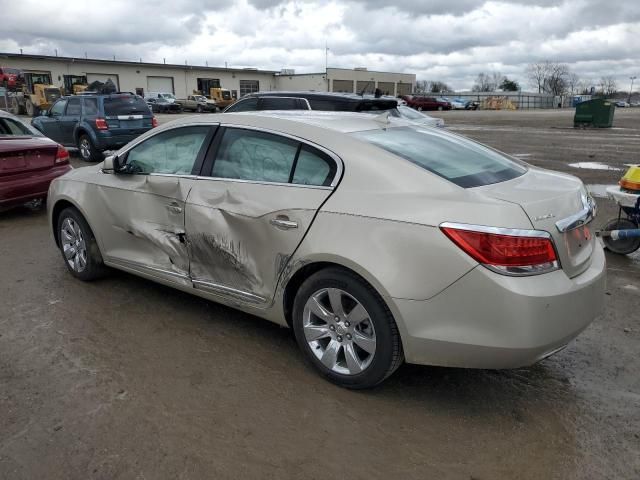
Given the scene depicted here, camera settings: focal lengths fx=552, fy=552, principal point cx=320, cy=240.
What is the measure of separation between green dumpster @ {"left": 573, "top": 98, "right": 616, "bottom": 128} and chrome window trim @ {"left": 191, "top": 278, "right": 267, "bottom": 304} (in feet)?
89.5

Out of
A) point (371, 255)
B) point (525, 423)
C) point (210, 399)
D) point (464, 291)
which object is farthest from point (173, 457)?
point (525, 423)

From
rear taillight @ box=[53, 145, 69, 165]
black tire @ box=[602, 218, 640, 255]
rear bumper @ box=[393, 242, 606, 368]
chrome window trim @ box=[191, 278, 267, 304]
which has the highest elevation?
rear taillight @ box=[53, 145, 69, 165]

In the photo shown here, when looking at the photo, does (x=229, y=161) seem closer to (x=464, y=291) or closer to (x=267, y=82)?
(x=464, y=291)

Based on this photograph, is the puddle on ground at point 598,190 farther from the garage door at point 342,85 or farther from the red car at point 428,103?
the garage door at point 342,85

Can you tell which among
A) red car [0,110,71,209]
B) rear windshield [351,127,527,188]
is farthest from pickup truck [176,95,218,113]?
rear windshield [351,127,527,188]

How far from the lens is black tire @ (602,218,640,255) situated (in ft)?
18.9

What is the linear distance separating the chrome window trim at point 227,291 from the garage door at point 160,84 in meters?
66.0

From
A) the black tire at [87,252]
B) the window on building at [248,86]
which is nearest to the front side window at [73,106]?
the black tire at [87,252]

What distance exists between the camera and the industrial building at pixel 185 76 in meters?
55.7

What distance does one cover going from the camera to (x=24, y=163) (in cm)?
766

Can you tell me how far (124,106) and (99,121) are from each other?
77cm

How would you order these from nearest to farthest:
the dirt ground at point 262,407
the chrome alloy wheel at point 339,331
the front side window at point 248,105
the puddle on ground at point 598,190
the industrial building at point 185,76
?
the dirt ground at point 262,407 → the chrome alloy wheel at point 339,331 → the puddle on ground at point 598,190 → the front side window at point 248,105 → the industrial building at point 185,76

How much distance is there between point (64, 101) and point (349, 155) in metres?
13.5

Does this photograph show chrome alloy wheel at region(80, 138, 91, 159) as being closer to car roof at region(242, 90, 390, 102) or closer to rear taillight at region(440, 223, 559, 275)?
car roof at region(242, 90, 390, 102)
